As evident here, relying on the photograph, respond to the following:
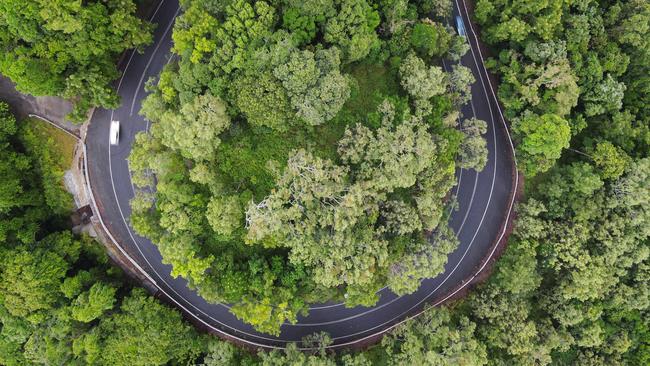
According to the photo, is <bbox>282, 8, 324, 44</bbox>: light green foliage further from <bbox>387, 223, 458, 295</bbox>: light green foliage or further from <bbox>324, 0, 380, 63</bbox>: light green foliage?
<bbox>387, 223, 458, 295</bbox>: light green foliage

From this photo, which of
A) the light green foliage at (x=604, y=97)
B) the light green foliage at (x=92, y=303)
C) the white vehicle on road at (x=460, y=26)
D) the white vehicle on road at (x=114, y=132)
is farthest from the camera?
the white vehicle on road at (x=460, y=26)

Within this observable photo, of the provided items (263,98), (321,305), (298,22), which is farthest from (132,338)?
(298,22)

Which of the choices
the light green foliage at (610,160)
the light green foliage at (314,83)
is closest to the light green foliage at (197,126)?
the light green foliage at (314,83)

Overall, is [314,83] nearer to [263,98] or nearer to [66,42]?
[263,98]

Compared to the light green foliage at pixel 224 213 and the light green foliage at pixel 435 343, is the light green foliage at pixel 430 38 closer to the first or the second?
the light green foliage at pixel 224 213

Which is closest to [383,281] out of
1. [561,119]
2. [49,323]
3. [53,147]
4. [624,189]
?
[561,119]

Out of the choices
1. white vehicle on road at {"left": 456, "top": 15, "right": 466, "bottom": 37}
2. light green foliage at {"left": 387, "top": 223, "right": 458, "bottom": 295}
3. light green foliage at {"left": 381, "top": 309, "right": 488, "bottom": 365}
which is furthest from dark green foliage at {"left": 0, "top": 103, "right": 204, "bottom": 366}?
white vehicle on road at {"left": 456, "top": 15, "right": 466, "bottom": 37}

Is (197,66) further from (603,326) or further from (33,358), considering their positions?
(603,326)
